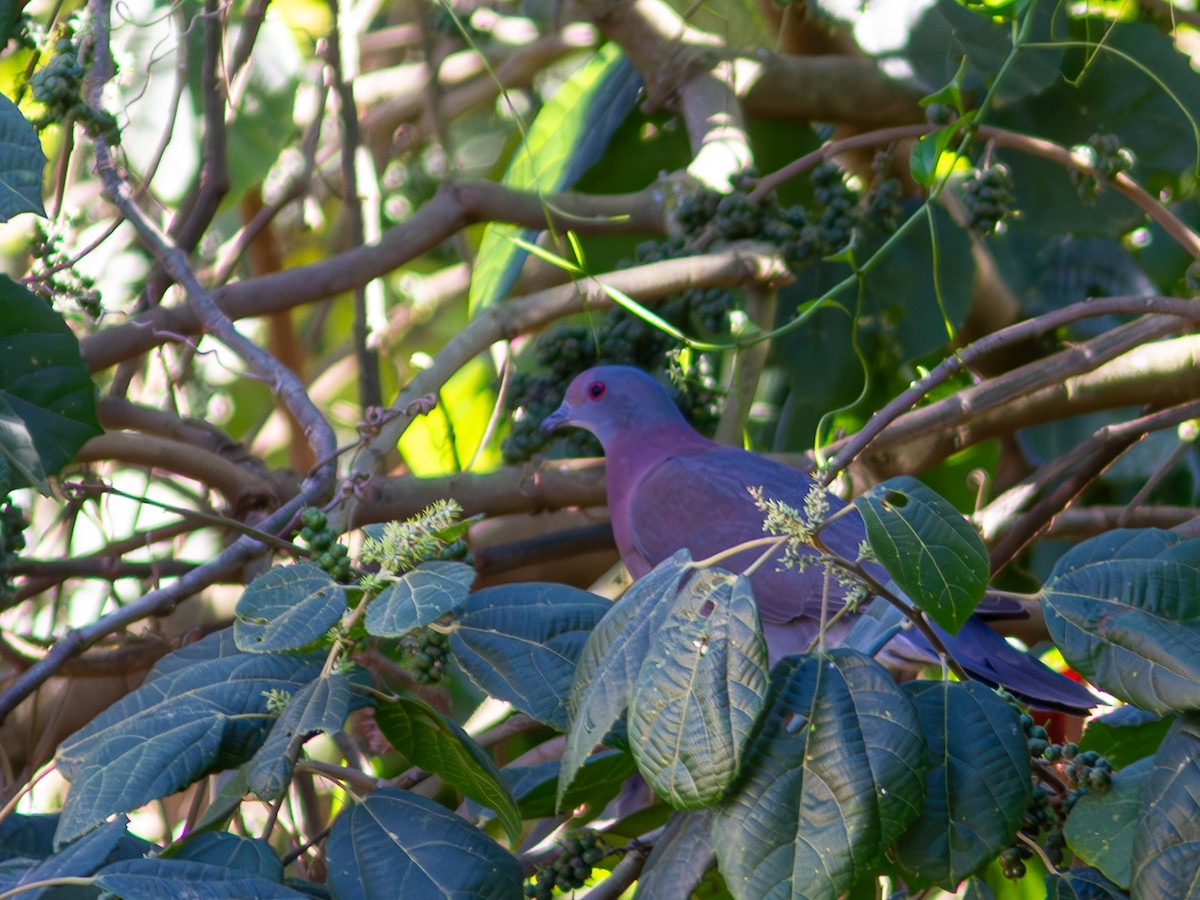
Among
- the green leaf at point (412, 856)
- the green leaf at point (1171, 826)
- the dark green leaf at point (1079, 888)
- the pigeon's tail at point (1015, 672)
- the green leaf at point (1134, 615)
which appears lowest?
the pigeon's tail at point (1015, 672)

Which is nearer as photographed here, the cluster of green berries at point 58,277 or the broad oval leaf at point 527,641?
the broad oval leaf at point 527,641

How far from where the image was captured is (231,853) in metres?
1.35

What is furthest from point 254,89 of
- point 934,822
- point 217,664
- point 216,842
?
point 934,822

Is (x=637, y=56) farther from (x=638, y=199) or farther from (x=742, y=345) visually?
(x=742, y=345)

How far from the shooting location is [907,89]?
3322 millimetres

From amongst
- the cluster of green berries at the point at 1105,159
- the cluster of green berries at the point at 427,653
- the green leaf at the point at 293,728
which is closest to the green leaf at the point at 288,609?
the green leaf at the point at 293,728

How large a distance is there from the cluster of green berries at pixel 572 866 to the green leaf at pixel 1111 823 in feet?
1.80

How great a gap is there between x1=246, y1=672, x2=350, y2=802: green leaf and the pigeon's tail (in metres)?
1.08

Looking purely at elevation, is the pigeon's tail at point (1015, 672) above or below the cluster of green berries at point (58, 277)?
below

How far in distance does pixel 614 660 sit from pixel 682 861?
22cm

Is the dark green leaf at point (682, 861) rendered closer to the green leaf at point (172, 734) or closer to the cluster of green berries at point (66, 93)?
the green leaf at point (172, 734)

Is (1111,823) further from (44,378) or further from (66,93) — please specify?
(66,93)

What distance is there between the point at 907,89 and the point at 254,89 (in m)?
1.57

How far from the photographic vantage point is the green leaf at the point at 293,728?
1293mm
